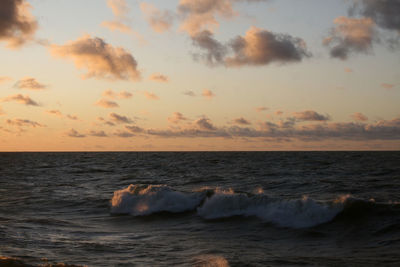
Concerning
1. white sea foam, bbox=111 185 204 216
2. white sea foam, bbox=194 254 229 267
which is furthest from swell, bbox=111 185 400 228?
white sea foam, bbox=194 254 229 267

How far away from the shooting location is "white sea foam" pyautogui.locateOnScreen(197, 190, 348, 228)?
14.5 m

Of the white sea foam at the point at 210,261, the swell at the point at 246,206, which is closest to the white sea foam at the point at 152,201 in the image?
the swell at the point at 246,206

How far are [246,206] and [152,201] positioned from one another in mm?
4613

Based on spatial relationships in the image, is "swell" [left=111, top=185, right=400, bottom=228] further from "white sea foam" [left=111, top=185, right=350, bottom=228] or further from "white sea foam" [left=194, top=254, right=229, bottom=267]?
"white sea foam" [left=194, top=254, right=229, bottom=267]

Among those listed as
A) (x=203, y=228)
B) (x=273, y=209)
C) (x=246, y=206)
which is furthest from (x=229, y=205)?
(x=203, y=228)

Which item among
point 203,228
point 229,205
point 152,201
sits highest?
point 229,205

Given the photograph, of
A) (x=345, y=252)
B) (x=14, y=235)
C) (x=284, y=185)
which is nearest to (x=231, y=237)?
(x=345, y=252)

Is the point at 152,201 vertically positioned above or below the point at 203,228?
above

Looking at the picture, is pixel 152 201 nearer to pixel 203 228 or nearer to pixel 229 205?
pixel 229 205

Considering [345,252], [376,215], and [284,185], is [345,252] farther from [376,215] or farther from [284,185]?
[284,185]

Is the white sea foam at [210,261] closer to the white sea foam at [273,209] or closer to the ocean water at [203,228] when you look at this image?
the ocean water at [203,228]

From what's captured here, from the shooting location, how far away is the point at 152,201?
61.8 feet

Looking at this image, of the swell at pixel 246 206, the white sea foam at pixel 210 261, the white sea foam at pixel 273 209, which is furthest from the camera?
the swell at pixel 246 206

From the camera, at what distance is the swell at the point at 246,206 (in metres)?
14.7
